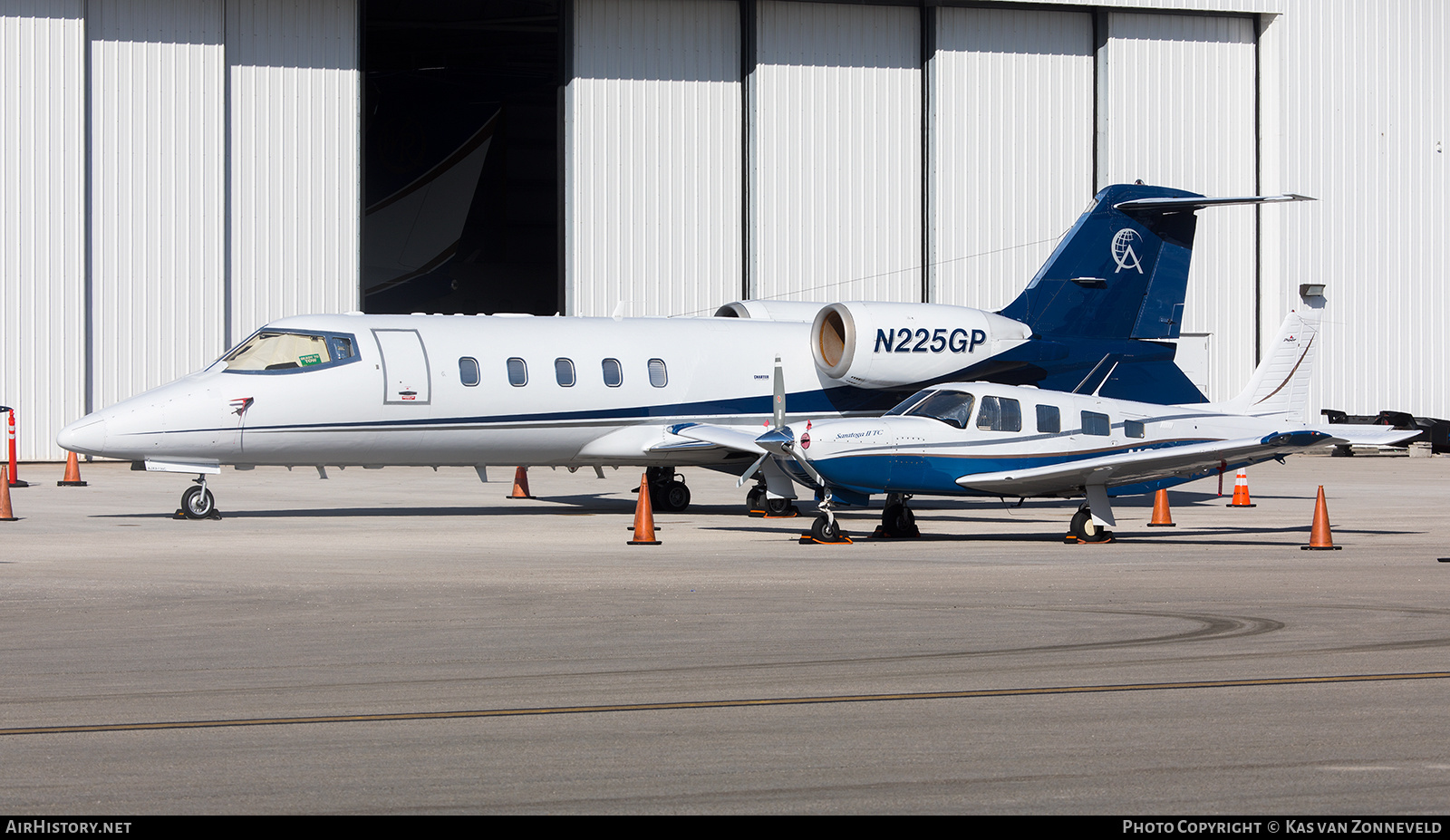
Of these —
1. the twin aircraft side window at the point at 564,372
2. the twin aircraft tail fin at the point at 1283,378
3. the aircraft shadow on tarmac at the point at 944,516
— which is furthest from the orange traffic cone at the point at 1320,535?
the twin aircraft side window at the point at 564,372

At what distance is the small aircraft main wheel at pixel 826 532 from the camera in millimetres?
17359

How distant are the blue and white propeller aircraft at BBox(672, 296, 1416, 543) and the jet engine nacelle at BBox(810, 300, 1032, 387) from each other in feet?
16.3

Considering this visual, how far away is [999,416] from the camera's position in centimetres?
1786

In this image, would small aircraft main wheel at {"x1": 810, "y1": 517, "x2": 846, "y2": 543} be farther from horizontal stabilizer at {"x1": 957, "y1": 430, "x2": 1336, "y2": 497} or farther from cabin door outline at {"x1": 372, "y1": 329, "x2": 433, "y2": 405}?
cabin door outline at {"x1": 372, "y1": 329, "x2": 433, "y2": 405}

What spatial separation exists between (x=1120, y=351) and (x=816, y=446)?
9.45 m

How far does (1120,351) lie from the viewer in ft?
81.3

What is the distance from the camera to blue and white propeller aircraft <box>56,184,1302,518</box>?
66.4 ft

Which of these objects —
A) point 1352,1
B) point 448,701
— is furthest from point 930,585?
point 1352,1

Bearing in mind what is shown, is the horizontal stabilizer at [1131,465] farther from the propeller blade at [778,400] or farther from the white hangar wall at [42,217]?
the white hangar wall at [42,217]

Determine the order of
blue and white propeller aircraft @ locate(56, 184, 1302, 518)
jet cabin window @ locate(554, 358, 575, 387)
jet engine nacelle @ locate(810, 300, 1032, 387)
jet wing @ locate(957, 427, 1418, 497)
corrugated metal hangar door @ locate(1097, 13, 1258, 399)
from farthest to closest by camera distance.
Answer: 1. corrugated metal hangar door @ locate(1097, 13, 1258, 399)
2. jet engine nacelle @ locate(810, 300, 1032, 387)
3. jet cabin window @ locate(554, 358, 575, 387)
4. blue and white propeller aircraft @ locate(56, 184, 1302, 518)
5. jet wing @ locate(957, 427, 1418, 497)

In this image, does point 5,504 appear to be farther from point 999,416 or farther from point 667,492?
point 999,416

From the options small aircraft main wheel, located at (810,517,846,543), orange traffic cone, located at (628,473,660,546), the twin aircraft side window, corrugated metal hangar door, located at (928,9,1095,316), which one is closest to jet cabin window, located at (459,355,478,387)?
the twin aircraft side window

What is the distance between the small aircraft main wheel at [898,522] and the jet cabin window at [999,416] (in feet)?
4.32

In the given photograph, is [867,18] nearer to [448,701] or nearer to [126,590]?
[126,590]
